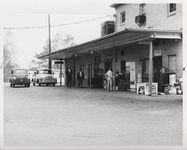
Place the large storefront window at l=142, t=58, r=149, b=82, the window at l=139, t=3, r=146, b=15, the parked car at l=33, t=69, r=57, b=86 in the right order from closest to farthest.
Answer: the large storefront window at l=142, t=58, r=149, b=82
the window at l=139, t=3, r=146, b=15
the parked car at l=33, t=69, r=57, b=86

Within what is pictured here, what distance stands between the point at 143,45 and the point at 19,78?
12.6 m

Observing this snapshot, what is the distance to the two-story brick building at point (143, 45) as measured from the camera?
1708cm

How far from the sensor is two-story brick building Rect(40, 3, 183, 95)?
17.1 meters

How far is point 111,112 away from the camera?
11.0 metres

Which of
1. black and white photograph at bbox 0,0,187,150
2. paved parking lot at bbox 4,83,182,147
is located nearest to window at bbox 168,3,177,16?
black and white photograph at bbox 0,0,187,150

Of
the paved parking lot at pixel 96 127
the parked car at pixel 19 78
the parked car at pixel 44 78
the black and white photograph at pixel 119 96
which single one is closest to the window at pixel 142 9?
the black and white photograph at pixel 119 96

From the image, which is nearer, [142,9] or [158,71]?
[158,71]

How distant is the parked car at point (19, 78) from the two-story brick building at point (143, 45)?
5.50 metres

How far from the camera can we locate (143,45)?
2081 cm

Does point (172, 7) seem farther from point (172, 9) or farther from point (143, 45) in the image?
point (143, 45)

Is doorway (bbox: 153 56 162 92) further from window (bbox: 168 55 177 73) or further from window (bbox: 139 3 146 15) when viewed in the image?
window (bbox: 139 3 146 15)

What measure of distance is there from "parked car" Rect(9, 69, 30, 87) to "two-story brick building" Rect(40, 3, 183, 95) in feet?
18.0

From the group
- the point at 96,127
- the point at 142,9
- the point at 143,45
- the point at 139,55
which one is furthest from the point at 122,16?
the point at 96,127

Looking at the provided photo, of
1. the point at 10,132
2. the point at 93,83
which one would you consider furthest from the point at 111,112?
the point at 93,83
